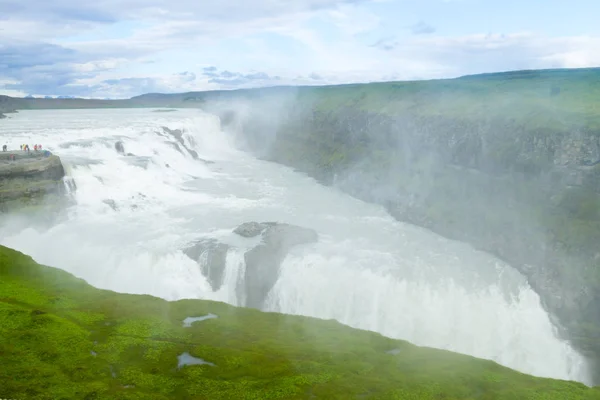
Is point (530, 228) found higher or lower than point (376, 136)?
lower

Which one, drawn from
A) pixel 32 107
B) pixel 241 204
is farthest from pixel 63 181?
pixel 32 107

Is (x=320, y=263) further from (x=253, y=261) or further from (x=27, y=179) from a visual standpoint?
(x=27, y=179)

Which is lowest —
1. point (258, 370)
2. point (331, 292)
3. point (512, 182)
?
point (331, 292)

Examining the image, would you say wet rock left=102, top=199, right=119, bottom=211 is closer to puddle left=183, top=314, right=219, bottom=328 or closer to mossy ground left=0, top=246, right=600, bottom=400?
mossy ground left=0, top=246, right=600, bottom=400

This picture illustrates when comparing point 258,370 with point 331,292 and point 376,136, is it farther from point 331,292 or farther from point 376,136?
point 376,136

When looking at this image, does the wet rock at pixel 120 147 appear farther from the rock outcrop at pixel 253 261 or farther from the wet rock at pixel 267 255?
the rock outcrop at pixel 253 261

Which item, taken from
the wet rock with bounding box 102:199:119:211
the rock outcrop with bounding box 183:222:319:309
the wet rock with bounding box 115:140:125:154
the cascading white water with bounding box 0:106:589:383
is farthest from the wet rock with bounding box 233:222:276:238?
the wet rock with bounding box 115:140:125:154

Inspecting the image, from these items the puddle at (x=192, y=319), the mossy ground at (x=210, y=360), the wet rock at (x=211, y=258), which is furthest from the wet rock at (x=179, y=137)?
the puddle at (x=192, y=319)
